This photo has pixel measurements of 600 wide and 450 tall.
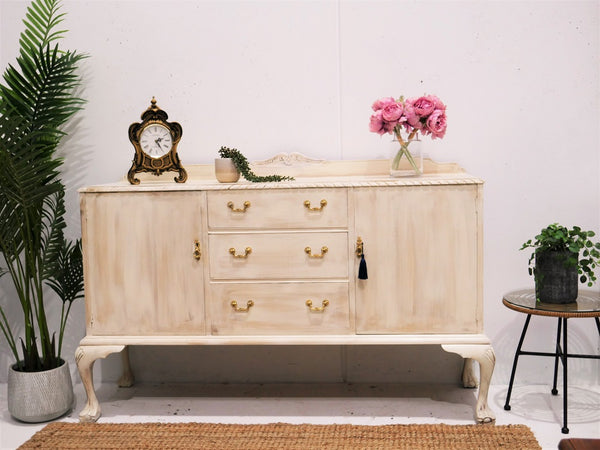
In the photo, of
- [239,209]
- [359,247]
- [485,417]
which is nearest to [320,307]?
[359,247]

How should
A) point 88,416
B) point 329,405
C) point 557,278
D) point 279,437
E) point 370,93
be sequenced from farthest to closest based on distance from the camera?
point 370,93, point 329,405, point 88,416, point 557,278, point 279,437

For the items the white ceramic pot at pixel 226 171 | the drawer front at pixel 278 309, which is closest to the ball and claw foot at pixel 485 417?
the drawer front at pixel 278 309

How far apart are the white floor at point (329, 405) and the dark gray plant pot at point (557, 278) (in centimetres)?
51

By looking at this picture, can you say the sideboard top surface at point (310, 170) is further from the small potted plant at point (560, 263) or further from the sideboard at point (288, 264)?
the small potted plant at point (560, 263)

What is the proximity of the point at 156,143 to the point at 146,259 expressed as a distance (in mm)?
527

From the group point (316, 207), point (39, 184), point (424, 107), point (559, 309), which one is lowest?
point (559, 309)

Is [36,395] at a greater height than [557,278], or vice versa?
[557,278]

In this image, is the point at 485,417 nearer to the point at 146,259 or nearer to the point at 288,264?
the point at 288,264

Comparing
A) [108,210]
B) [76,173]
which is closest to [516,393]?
[108,210]

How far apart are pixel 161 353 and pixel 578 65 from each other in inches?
93.6

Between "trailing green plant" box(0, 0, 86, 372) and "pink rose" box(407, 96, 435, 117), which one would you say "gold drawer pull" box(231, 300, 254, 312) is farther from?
"pink rose" box(407, 96, 435, 117)

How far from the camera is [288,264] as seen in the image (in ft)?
8.89

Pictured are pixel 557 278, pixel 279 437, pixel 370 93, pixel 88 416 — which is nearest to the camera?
pixel 279 437

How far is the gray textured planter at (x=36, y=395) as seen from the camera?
2834 millimetres
